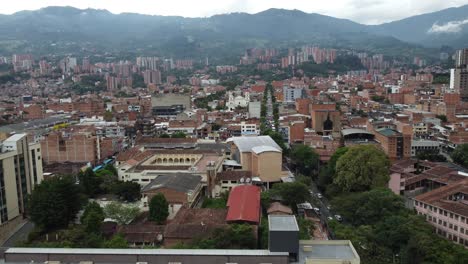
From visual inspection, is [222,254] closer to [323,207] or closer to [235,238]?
[235,238]

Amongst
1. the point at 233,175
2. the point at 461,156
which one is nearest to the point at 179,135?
the point at 233,175

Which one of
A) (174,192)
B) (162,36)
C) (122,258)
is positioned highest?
(162,36)

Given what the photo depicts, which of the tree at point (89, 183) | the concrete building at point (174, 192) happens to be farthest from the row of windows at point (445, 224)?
the tree at point (89, 183)

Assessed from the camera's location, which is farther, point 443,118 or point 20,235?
point 443,118

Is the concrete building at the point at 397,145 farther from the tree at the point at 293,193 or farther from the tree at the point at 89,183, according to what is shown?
the tree at the point at 89,183

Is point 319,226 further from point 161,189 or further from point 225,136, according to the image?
point 225,136

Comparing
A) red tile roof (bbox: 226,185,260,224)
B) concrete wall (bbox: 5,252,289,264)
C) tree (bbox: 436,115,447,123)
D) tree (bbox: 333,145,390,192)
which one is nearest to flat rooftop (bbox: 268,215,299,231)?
concrete wall (bbox: 5,252,289,264)
